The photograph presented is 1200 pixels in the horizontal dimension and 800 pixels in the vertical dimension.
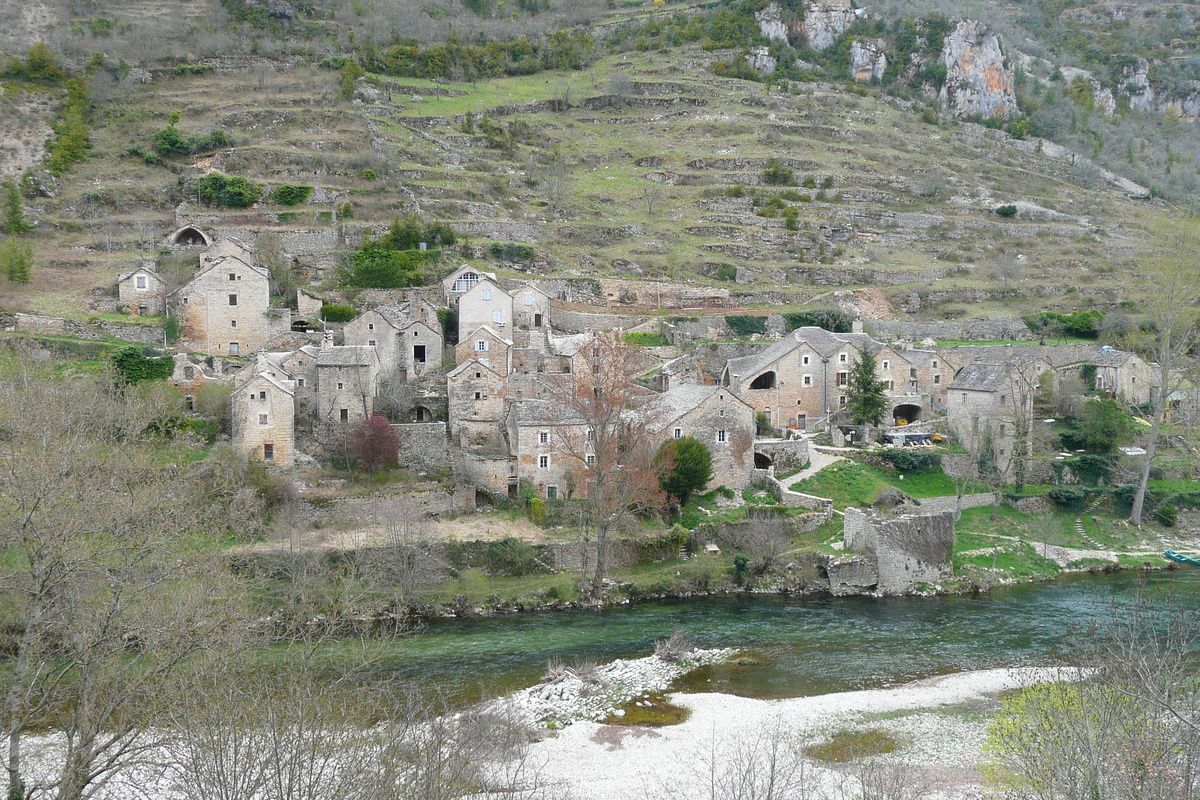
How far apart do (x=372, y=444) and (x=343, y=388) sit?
12.4 ft

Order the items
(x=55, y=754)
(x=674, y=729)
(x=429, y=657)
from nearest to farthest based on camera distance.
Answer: (x=55, y=754), (x=674, y=729), (x=429, y=657)

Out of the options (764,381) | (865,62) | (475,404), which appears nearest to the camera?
(475,404)

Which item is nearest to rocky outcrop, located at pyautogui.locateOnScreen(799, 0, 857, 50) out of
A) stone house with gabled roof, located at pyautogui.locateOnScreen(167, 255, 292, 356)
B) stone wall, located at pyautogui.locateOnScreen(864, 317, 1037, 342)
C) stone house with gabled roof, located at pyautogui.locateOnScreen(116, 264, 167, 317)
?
stone wall, located at pyautogui.locateOnScreen(864, 317, 1037, 342)

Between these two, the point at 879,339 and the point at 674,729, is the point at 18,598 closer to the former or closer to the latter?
the point at 674,729

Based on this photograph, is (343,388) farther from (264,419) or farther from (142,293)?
(142,293)

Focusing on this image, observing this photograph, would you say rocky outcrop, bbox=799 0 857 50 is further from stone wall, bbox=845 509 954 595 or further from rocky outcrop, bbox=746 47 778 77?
stone wall, bbox=845 509 954 595

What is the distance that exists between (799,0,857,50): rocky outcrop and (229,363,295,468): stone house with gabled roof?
82.6 metres

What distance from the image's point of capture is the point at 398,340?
3800 cm

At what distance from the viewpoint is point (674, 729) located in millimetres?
19234

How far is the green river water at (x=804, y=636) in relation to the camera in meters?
22.2

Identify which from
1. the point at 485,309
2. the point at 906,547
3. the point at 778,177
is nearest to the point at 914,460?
the point at 906,547

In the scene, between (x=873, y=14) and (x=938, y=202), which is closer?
(x=938, y=202)

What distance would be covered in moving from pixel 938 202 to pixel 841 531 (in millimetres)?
47717

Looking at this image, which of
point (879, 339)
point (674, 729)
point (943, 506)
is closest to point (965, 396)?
point (943, 506)
